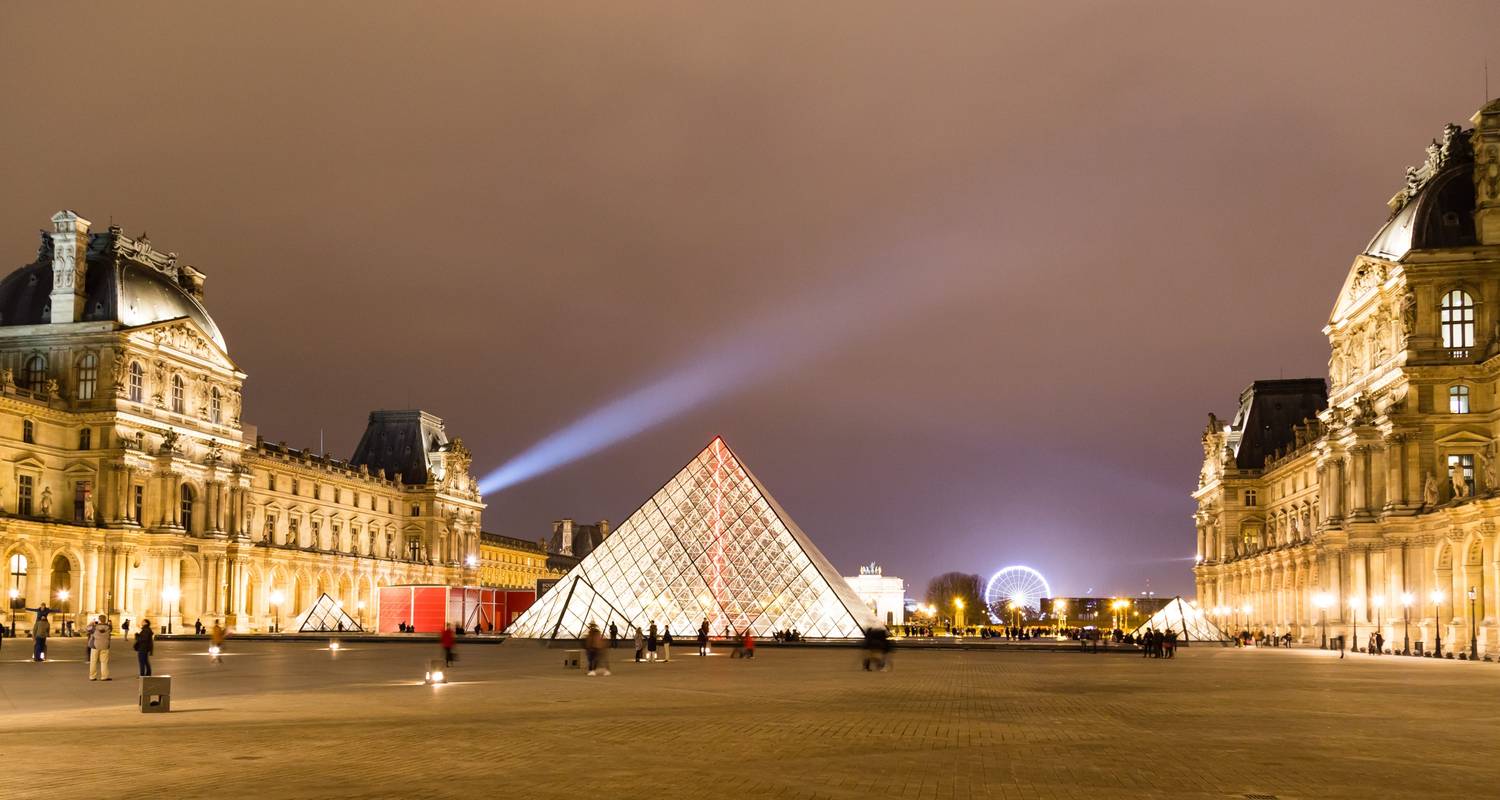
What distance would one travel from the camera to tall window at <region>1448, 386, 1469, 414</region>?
4697 cm

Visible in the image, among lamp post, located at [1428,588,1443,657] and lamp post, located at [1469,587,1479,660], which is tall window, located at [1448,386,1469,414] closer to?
lamp post, located at [1428,588,1443,657]

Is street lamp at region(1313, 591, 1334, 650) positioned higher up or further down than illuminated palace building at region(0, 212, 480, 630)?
further down

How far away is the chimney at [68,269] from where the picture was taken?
2303 inches

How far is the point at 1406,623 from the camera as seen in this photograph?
45.9m

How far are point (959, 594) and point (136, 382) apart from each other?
118192 millimetres

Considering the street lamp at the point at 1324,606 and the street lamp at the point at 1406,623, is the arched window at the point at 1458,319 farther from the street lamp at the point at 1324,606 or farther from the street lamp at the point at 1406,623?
the street lamp at the point at 1324,606

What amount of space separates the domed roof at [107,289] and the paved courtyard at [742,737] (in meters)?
36.4

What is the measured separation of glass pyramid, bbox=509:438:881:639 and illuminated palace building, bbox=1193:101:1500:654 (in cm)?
1694

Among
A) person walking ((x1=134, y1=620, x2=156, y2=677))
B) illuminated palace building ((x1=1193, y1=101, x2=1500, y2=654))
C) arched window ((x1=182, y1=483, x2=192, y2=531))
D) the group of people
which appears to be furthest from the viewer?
arched window ((x1=182, y1=483, x2=192, y2=531))

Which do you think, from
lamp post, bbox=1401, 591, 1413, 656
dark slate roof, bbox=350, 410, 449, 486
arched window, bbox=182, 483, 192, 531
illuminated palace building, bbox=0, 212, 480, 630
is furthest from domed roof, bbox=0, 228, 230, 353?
lamp post, bbox=1401, 591, 1413, 656

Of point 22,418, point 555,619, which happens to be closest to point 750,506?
point 555,619

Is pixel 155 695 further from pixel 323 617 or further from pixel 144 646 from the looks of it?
pixel 323 617

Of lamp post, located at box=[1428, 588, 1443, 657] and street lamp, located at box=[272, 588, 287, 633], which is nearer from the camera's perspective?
lamp post, located at box=[1428, 588, 1443, 657]

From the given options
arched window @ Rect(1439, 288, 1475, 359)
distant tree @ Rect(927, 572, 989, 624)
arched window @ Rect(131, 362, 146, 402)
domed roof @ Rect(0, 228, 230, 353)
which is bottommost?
distant tree @ Rect(927, 572, 989, 624)
